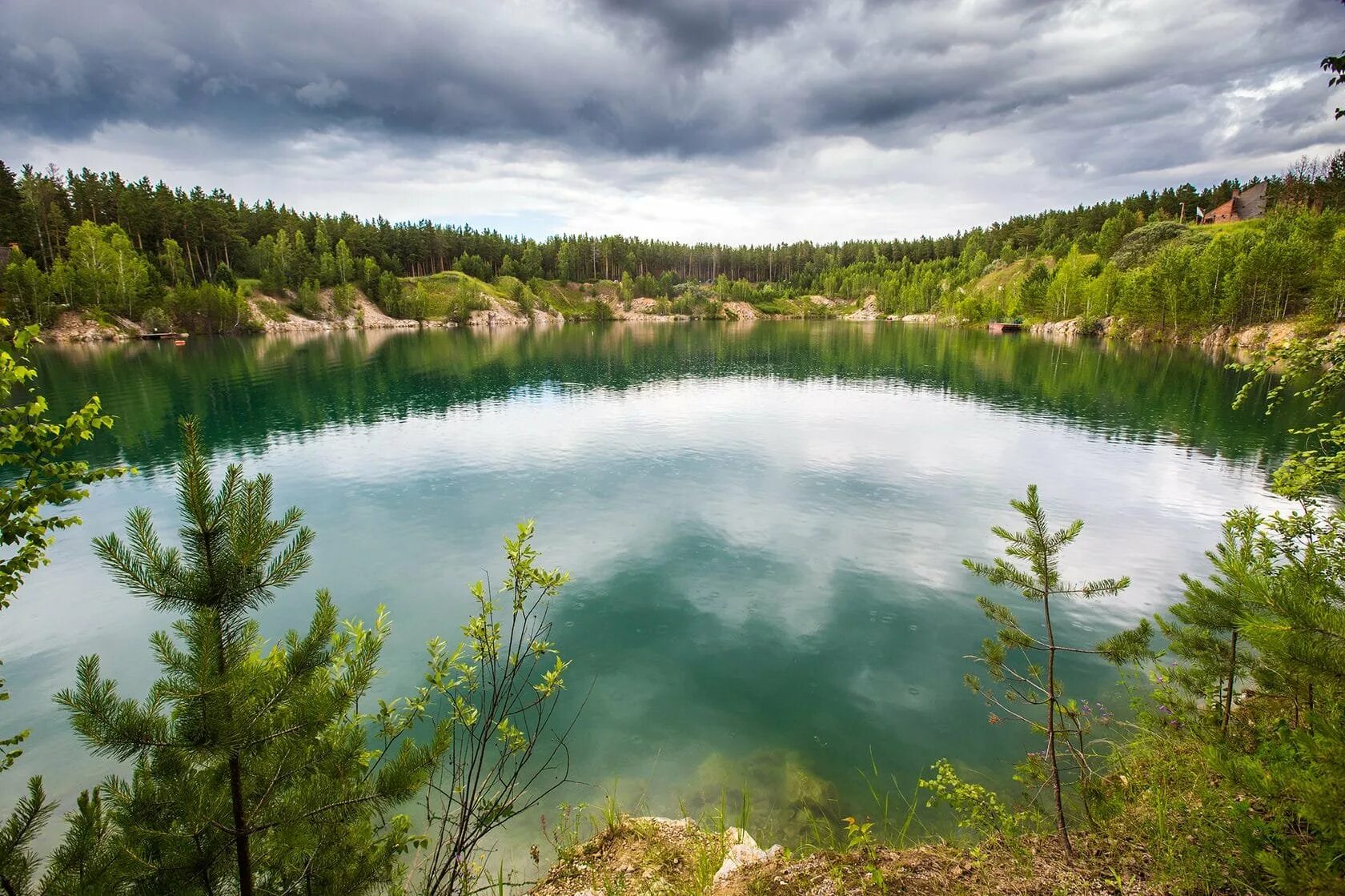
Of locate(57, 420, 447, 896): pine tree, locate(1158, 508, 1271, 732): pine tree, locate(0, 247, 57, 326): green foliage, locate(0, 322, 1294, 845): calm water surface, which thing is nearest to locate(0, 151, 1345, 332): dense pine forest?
locate(0, 247, 57, 326): green foliage

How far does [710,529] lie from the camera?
89.0 ft

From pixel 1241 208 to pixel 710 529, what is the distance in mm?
236178

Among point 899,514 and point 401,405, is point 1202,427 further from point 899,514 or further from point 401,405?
point 401,405

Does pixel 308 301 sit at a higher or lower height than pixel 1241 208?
lower

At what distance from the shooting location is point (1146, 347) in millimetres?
103688

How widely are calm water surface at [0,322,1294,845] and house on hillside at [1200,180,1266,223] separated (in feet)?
523

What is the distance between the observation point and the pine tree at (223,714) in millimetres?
3891

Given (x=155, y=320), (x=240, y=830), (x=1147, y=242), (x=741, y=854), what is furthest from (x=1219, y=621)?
(x=1147, y=242)

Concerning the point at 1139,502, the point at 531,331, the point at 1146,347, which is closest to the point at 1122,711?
the point at 1139,502

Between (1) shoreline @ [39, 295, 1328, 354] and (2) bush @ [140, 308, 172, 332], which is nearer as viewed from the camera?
(1) shoreline @ [39, 295, 1328, 354]

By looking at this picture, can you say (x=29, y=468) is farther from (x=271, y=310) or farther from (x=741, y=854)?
(x=271, y=310)

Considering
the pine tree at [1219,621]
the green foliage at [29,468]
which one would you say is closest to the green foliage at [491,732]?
the green foliage at [29,468]

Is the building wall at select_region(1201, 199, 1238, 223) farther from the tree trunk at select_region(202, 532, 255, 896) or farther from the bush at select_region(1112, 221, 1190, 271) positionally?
the tree trunk at select_region(202, 532, 255, 896)

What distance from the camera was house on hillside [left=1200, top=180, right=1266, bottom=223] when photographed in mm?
167750
